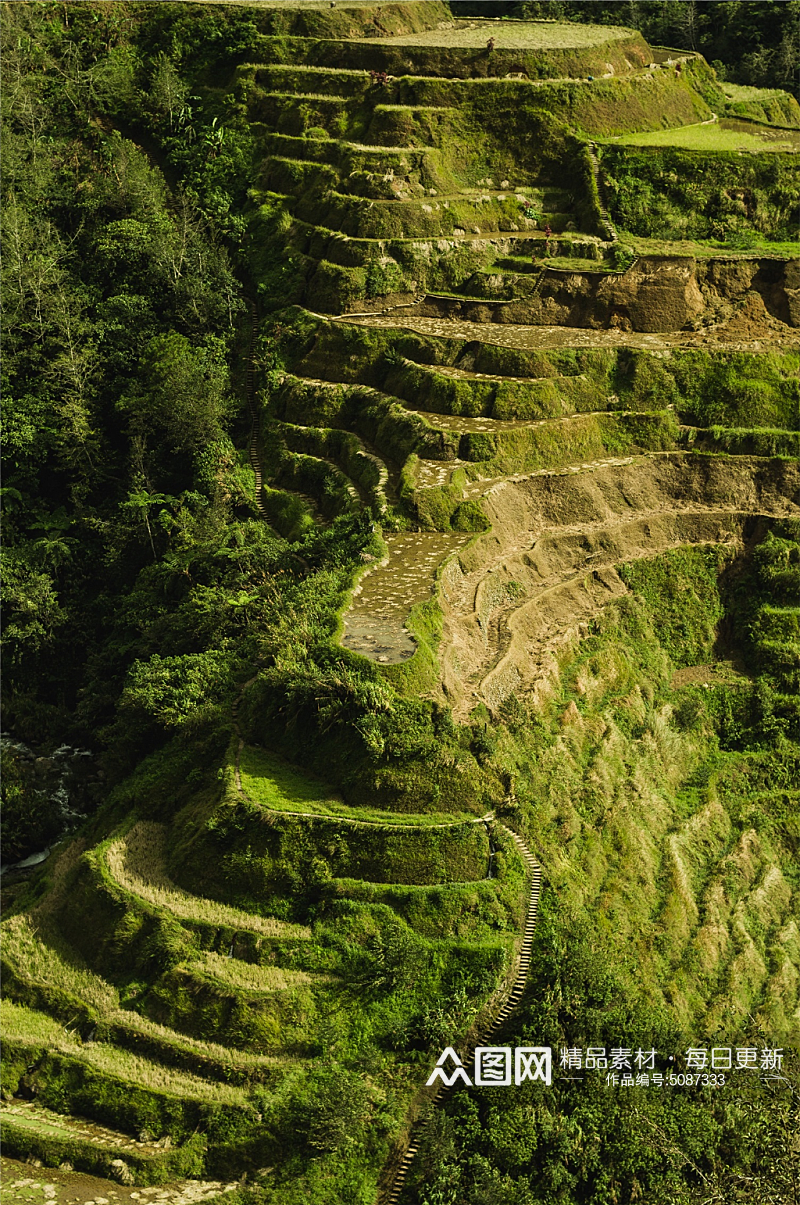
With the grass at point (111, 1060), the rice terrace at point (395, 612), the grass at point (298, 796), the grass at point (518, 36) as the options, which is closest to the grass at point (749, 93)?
the rice terrace at point (395, 612)

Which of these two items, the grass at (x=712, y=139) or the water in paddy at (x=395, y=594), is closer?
the water in paddy at (x=395, y=594)

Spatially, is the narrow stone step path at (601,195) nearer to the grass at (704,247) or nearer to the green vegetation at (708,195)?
the green vegetation at (708,195)

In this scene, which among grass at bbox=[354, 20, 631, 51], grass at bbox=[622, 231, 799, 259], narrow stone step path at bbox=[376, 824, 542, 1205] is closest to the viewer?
narrow stone step path at bbox=[376, 824, 542, 1205]

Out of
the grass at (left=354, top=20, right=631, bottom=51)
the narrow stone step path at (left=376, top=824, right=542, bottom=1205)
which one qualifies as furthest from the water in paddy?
the grass at (left=354, top=20, right=631, bottom=51)

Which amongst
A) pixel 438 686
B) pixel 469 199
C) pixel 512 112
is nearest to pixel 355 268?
pixel 469 199

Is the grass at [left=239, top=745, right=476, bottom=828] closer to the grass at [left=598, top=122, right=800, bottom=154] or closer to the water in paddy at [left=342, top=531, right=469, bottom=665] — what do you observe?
the water in paddy at [left=342, top=531, right=469, bottom=665]

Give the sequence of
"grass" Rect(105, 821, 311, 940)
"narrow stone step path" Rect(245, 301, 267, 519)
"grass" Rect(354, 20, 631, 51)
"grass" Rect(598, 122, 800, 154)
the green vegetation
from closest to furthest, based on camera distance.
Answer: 1. "grass" Rect(105, 821, 311, 940)
2. "narrow stone step path" Rect(245, 301, 267, 519)
3. the green vegetation
4. "grass" Rect(598, 122, 800, 154)
5. "grass" Rect(354, 20, 631, 51)

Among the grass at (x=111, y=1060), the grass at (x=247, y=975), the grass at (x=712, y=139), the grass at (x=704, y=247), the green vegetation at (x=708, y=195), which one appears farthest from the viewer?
the grass at (x=712, y=139)
